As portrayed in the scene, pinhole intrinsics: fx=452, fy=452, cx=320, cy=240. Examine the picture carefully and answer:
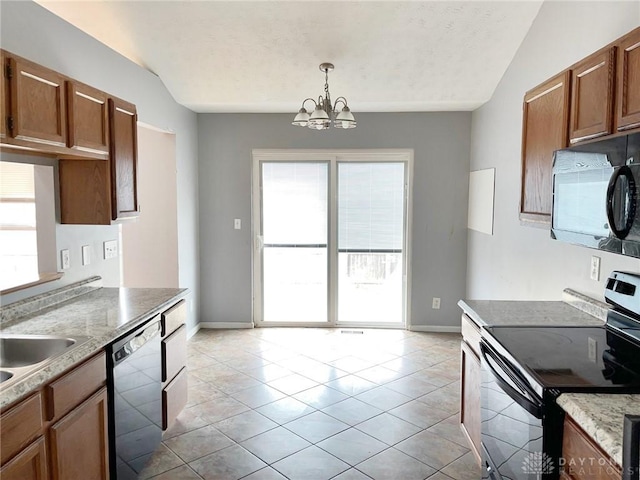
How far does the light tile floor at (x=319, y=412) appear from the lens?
8.28 feet

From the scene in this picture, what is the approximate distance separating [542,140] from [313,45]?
2.01 meters

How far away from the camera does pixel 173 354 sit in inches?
109

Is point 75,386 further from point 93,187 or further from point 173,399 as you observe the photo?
point 93,187

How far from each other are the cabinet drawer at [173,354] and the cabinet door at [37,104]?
125 cm

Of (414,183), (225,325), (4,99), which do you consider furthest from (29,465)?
(414,183)

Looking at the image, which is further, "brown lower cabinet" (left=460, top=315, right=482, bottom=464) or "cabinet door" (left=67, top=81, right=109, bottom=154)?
"brown lower cabinet" (left=460, top=315, right=482, bottom=464)

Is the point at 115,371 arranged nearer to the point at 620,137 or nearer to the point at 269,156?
the point at 620,137

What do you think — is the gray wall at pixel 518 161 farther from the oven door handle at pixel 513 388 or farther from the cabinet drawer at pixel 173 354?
the cabinet drawer at pixel 173 354

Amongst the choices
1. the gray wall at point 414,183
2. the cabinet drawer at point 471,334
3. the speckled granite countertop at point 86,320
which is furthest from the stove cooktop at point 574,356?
the gray wall at point 414,183

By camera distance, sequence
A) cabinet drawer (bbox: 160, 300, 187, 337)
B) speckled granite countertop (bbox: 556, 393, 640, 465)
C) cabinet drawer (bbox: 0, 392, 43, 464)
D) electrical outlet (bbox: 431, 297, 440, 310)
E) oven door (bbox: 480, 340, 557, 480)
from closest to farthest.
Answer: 1. speckled granite countertop (bbox: 556, 393, 640, 465)
2. cabinet drawer (bbox: 0, 392, 43, 464)
3. oven door (bbox: 480, 340, 557, 480)
4. cabinet drawer (bbox: 160, 300, 187, 337)
5. electrical outlet (bbox: 431, 297, 440, 310)

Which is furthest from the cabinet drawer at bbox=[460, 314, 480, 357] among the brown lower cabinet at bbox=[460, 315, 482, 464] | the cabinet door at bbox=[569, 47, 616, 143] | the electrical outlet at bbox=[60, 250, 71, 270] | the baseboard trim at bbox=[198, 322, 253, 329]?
the baseboard trim at bbox=[198, 322, 253, 329]

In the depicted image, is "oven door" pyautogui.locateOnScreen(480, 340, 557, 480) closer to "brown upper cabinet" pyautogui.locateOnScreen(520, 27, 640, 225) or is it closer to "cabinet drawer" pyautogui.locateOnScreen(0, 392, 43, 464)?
"brown upper cabinet" pyautogui.locateOnScreen(520, 27, 640, 225)

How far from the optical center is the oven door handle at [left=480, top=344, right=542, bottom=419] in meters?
1.49

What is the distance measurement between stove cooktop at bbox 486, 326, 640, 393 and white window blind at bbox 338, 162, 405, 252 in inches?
116
